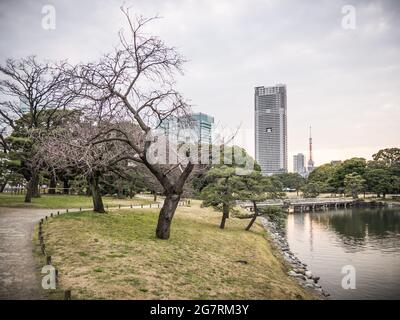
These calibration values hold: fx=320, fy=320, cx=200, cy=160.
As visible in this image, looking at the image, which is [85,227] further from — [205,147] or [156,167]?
[205,147]

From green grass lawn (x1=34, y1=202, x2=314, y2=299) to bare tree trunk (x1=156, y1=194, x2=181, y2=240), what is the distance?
0.46m

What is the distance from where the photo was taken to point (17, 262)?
11172 millimetres

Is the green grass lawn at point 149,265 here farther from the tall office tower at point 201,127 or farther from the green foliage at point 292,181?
the green foliage at point 292,181

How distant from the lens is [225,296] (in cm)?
1033

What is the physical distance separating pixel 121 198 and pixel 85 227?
91.0 ft

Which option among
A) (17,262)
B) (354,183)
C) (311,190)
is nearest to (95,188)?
(17,262)

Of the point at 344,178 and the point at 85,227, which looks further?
the point at 344,178

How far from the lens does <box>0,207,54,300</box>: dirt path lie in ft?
28.8

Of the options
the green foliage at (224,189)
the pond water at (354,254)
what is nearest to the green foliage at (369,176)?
the pond water at (354,254)

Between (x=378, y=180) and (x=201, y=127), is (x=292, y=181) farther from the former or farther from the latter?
(x=201, y=127)

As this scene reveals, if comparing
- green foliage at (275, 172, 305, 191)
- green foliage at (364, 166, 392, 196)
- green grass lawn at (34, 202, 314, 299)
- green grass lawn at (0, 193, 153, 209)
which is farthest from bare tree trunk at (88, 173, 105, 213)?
green foliage at (275, 172, 305, 191)

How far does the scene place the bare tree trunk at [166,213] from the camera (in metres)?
15.7

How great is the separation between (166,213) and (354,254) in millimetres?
17847
